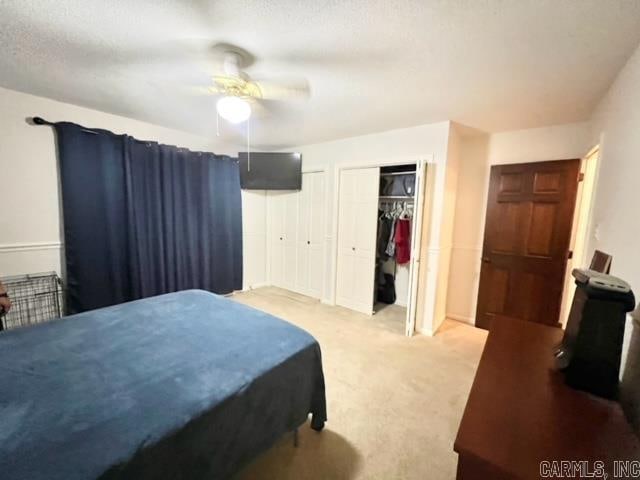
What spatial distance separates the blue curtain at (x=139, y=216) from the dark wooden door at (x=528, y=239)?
11.4 feet

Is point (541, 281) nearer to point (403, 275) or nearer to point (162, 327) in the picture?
point (403, 275)

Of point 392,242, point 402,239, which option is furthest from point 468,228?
point 392,242

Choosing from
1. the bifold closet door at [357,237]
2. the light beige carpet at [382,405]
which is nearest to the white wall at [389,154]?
the bifold closet door at [357,237]

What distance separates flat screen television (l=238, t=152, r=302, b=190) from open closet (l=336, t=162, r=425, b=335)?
83cm

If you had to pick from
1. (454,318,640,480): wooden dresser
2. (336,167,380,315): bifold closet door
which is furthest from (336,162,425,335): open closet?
(454,318,640,480): wooden dresser

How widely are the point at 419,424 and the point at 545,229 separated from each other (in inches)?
94.6

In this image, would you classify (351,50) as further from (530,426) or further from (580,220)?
(580,220)

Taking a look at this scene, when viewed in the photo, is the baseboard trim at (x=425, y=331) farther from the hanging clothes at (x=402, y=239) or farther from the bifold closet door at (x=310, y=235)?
the bifold closet door at (x=310, y=235)

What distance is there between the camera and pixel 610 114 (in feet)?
5.98

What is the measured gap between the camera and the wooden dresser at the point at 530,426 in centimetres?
69

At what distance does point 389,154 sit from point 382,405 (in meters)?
2.60

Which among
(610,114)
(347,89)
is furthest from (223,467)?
(610,114)

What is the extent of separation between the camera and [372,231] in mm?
3422

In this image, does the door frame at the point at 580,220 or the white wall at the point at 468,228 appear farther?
the white wall at the point at 468,228
